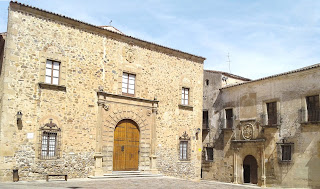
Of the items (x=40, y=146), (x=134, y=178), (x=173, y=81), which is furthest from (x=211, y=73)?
(x=40, y=146)

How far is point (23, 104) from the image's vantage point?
13.9m

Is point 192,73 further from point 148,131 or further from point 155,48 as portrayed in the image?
point 148,131

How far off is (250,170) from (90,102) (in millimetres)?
12603

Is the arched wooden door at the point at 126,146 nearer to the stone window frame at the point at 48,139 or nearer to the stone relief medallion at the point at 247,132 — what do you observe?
the stone window frame at the point at 48,139

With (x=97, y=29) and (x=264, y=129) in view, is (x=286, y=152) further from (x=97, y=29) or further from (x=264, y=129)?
(x=97, y=29)

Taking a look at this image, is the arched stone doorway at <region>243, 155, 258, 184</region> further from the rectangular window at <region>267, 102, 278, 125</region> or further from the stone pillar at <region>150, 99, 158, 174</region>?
the stone pillar at <region>150, 99, 158, 174</region>

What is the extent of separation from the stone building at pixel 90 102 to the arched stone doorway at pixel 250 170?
4.75m

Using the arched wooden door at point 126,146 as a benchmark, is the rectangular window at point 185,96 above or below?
above

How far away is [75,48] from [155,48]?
4.86 meters

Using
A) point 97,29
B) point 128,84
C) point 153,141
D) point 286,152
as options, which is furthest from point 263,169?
point 97,29

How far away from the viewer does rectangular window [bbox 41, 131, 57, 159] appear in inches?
563

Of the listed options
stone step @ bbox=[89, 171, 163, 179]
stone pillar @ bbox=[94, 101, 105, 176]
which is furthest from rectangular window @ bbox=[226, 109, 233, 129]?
stone pillar @ bbox=[94, 101, 105, 176]

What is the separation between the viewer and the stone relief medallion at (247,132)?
22.4 m

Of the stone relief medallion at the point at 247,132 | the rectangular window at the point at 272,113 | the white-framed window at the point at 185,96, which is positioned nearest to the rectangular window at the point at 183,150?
the white-framed window at the point at 185,96
